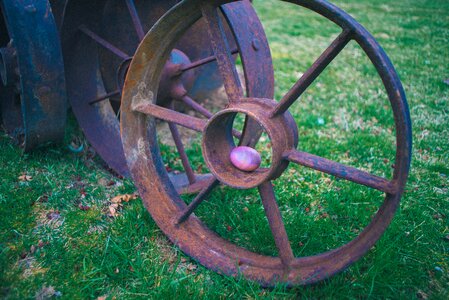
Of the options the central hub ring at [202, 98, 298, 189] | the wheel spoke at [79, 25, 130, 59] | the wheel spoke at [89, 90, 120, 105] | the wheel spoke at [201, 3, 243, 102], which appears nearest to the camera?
the central hub ring at [202, 98, 298, 189]

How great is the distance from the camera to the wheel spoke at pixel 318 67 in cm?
143

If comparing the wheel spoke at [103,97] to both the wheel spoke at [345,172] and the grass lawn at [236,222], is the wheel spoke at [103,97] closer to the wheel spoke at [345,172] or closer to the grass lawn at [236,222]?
the grass lawn at [236,222]

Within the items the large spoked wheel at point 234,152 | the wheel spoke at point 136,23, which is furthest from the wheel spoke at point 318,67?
the wheel spoke at point 136,23

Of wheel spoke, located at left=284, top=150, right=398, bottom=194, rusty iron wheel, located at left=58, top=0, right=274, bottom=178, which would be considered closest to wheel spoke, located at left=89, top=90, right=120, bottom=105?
rusty iron wheel, located at left=58, top=0, right=274, bottom=178

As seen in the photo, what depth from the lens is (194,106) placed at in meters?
2.64

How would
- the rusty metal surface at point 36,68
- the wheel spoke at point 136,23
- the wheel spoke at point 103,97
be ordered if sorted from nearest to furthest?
the rusty metal surface at point 36,68 < the wheel spoke at point 136,23 < the wheel spoke at point 103,97

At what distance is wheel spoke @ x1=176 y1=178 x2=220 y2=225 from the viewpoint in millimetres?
1856

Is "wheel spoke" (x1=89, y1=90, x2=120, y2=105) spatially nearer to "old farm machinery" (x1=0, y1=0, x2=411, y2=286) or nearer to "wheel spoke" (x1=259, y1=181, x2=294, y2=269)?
"old farm machinery" (x1=0, y1=0, x2=411, y2=286)

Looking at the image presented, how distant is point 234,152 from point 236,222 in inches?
23.1

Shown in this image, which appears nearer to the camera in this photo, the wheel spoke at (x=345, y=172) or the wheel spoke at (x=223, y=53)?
the wheel spoke at (x=345, y=172)

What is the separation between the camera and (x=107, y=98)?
280 cm

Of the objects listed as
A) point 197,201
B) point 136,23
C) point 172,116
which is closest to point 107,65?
point 136,23

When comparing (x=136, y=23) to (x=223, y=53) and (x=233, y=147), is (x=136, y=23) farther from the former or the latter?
(x=233, y=147)

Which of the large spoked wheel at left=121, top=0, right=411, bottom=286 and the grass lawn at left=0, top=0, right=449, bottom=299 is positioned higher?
the large spoked wheel at left=121, top=0, right=411, bottom=286
